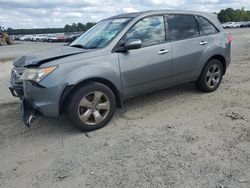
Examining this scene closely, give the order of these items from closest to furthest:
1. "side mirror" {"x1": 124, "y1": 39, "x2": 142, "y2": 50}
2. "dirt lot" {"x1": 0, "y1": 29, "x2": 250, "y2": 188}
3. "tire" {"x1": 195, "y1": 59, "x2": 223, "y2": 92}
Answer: "dirt lot" {"x1": 0, "y1": 29, "x2": 250, "y2": 188}
"side mirror" {"x1": 124, "y1": 39, "x2": 142, "y2": 50}
"tire" {"x1": 195, "y1": 59, "x2": 223, "y2": 92}

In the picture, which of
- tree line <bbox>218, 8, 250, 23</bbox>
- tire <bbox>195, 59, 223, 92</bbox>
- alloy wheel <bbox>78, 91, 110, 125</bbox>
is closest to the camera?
alloy wheel <bbox>78, 91, 110, 125</bbox>

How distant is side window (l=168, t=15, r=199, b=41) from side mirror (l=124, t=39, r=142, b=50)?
1.00 metres

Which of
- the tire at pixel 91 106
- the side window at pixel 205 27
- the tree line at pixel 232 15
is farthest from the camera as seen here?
the tree line at pixel 232 15

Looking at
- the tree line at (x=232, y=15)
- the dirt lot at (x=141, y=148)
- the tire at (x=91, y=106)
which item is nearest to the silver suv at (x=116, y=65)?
the tire at (x=91, y=106)

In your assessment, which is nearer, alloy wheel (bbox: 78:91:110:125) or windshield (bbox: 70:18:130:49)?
Answer: alloy wheel (bbox: 78:91:110:125)

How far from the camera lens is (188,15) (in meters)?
6.12

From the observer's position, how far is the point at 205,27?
631 centimetres

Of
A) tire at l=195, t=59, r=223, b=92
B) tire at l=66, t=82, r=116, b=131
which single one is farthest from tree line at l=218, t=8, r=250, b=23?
tire at l=66, t=82, r=116, b=131

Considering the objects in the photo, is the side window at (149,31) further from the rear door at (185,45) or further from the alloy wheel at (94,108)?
the alloy wheel at (94,108)

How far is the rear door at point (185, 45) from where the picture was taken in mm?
5734

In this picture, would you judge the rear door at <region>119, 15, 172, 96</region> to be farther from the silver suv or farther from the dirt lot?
the dirt lot

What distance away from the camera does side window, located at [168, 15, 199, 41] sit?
18.9 ft

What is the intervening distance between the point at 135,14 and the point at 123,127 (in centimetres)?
208

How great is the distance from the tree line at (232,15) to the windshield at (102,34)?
10568cm
